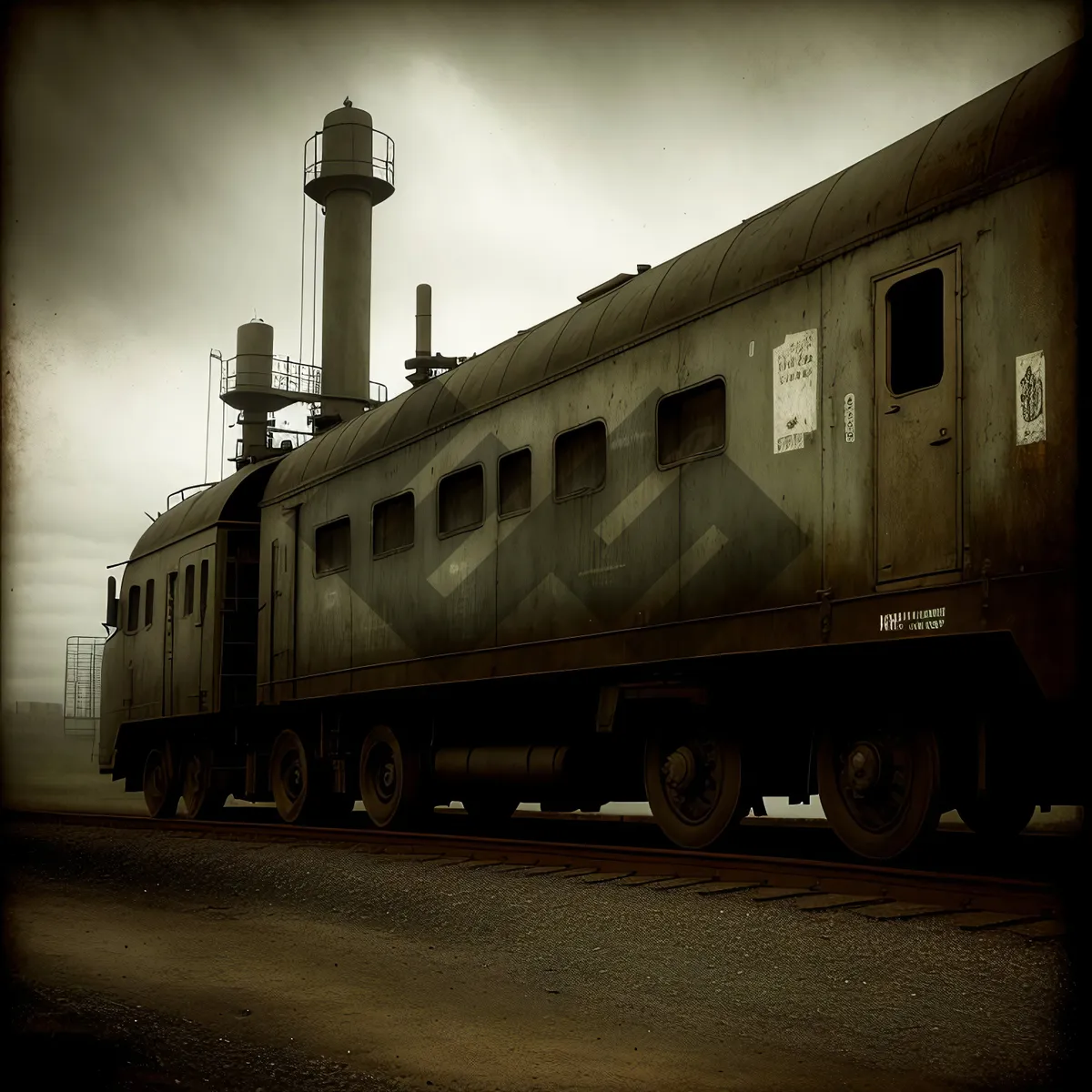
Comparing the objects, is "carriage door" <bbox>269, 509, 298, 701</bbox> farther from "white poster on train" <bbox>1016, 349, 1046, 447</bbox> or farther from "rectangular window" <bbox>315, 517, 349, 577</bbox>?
"white poster on train" <bbox>1016, 349, 1046, 447</bbox>

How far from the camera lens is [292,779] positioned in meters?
17.3

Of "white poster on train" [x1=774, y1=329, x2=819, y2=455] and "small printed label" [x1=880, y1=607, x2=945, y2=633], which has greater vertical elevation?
"white poster on train" [x1=774, y1=329, x2=819, y2=455]

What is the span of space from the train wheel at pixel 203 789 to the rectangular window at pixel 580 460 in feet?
29.9

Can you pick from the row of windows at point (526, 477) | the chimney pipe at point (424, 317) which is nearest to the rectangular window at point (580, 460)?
the row of windows at point (526, 477)

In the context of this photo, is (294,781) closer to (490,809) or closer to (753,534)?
(490,809)

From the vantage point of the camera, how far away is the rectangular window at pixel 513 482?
12.3 m

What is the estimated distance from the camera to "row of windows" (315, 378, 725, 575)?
10203 mm

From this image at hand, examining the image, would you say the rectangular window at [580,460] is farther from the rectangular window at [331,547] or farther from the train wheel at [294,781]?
the train wheel at [294,781]

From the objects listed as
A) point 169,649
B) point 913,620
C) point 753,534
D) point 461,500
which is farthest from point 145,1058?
point 169,649

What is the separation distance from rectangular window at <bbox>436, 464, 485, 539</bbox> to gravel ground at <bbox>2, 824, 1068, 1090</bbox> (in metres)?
4.03

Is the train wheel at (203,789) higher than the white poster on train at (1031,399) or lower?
lower

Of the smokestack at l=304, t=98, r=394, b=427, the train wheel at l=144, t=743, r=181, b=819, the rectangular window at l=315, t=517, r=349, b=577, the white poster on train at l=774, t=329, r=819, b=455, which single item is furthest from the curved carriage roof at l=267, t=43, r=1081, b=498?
the smokestack at l=304, t=98, r=394, b=427

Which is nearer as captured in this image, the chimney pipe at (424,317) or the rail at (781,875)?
the rail at (781,875)

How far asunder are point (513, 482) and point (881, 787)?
5074mm
